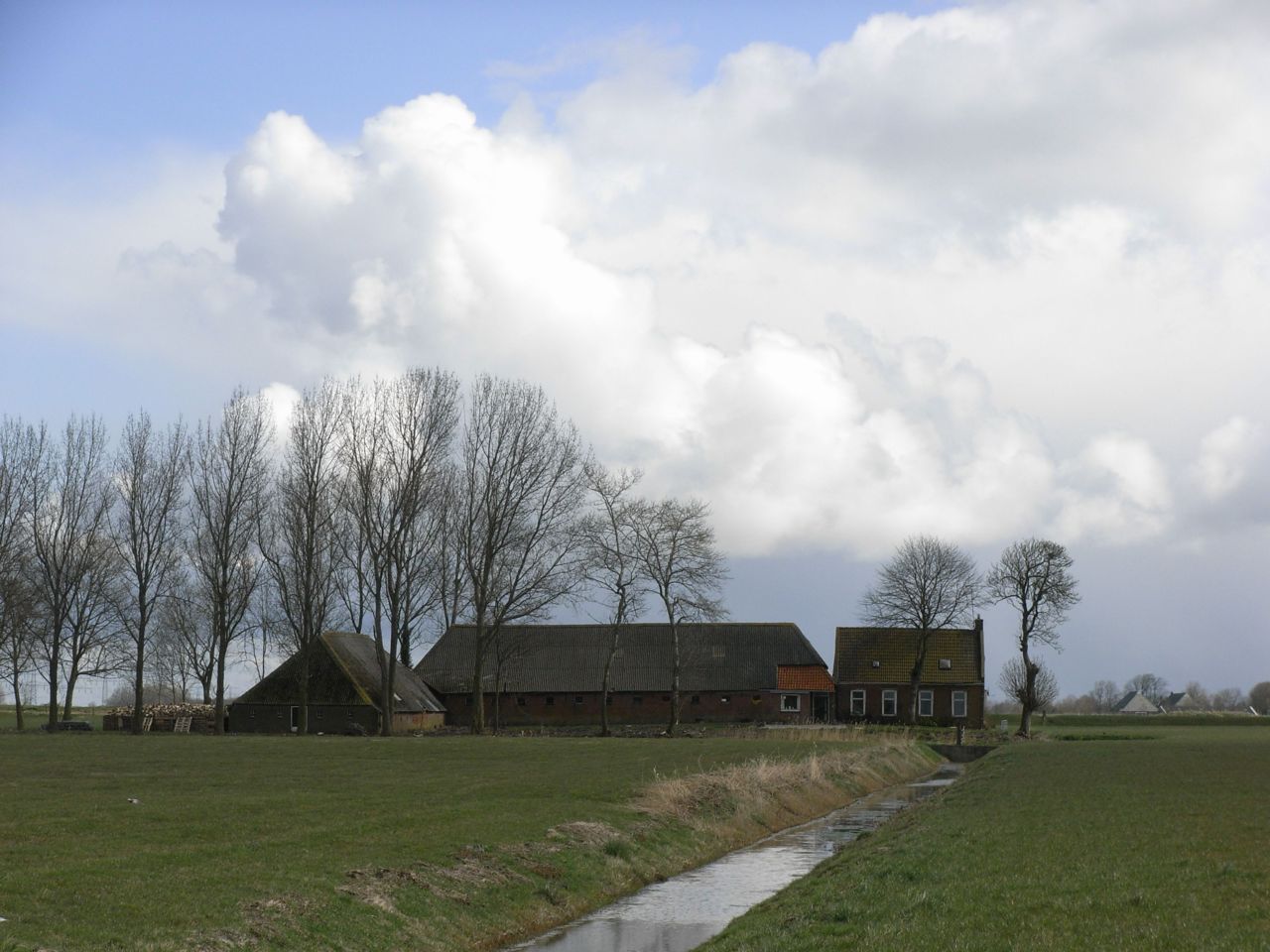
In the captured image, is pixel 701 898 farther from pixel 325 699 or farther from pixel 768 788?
pixel 325 699

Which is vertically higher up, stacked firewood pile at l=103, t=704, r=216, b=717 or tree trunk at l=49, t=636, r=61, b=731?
tree trunk at l=49, t=636, r=61, b=731

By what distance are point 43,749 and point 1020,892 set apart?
43123mm

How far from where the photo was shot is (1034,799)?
1331 inches

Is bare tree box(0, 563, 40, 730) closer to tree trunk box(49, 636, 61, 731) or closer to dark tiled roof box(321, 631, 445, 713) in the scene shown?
tree trunk box(49, 636, 61, 731)

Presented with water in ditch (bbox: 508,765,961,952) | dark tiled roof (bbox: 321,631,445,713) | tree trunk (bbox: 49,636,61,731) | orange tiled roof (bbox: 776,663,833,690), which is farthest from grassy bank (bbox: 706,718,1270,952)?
tree trunk (bbox: 49,636,61,731)

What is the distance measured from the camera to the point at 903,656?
96.7 m

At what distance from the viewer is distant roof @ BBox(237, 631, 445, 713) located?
7419 centimetres

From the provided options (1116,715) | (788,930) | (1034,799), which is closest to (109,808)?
(788,930)

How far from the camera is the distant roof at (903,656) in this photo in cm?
9469

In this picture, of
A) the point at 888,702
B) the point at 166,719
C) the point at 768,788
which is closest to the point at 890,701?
the point at 888,702

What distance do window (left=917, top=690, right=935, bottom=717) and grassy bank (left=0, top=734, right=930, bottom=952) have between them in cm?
4906

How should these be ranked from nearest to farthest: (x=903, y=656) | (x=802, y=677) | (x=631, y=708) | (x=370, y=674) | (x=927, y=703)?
(x=370, y=674) → (x=631, y=708) → (x=802, y=677) → (x=927, y=703) → (x=903, y=656)

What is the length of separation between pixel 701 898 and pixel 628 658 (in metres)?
67.6

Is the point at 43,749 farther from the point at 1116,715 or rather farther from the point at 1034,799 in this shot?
the point at 1116,715
